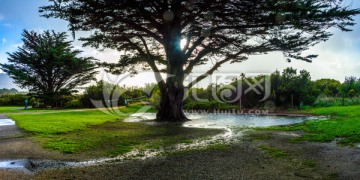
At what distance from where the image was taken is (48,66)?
31.5m

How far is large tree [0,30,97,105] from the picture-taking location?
3120 cm

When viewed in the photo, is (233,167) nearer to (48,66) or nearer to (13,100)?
(48,66)

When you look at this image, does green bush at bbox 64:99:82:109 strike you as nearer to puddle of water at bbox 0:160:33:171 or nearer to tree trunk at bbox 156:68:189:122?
tree trunk at bbox 156:68:189:122

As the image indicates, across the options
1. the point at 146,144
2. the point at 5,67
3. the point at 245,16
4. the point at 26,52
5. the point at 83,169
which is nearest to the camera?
the point at 83,169

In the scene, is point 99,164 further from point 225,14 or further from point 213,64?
point 213,64

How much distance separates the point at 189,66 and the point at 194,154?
11.4 metres

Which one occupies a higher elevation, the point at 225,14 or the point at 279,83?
the point at 225,14

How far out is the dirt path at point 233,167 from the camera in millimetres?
4758

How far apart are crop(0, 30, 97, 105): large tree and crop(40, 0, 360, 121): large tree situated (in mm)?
14670

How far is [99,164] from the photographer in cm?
570

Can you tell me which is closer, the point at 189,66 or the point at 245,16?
the point at 245,16

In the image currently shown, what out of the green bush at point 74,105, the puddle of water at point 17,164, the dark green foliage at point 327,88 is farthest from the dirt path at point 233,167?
the dark green foliage at point 327,88

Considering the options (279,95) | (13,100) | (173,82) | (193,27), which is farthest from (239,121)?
(13,100)

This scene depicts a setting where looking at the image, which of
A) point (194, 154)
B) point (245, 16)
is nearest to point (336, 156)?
point (194, 154)
